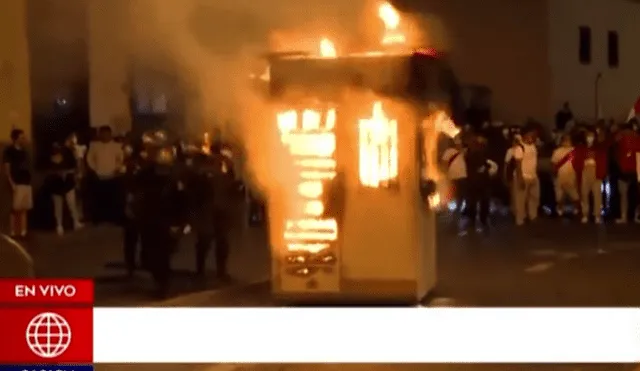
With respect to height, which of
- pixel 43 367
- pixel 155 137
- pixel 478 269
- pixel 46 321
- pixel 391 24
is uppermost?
pixel 391 24

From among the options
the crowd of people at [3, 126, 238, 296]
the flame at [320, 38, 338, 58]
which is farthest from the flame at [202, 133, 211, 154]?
the flame at [320, 38, 338, 58]

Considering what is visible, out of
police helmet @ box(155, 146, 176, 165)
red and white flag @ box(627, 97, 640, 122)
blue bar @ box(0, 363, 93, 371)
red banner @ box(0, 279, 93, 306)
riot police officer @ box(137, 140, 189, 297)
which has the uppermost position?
red and white flag @ box(627, 97, 640, 122)

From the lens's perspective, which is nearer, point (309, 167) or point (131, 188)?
point (131, 188)

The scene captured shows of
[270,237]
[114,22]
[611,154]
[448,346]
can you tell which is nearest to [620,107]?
[611,154]

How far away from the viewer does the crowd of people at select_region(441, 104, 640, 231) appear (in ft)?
9.73

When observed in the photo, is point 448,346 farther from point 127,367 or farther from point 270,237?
point 127,367

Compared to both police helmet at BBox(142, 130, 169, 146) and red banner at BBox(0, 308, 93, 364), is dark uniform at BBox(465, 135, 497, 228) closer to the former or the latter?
police helmet at BBox(142, 130, 169, 146)

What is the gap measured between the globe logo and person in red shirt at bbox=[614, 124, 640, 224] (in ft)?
5.16

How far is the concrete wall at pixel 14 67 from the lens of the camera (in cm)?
Result: 291

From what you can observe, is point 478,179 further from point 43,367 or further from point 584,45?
point 43,367

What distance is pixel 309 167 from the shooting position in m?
3.04

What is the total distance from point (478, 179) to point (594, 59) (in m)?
0.45

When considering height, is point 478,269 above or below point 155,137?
below

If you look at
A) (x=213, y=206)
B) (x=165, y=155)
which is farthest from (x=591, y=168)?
(x=165, y=155)
